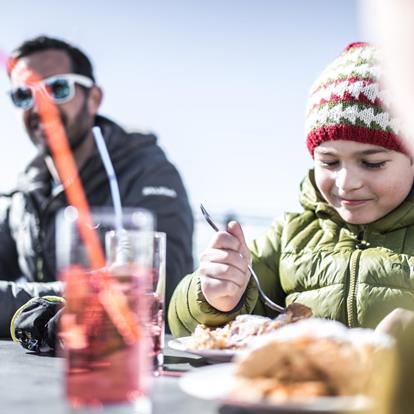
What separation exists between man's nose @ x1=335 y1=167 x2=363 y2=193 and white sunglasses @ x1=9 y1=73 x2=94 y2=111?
2.10m

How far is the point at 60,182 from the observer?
11.4 feet

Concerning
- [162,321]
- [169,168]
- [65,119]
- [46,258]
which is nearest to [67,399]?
[162,321]

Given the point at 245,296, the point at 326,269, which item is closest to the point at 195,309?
the point at 245,296

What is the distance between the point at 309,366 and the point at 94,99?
10.9 feet

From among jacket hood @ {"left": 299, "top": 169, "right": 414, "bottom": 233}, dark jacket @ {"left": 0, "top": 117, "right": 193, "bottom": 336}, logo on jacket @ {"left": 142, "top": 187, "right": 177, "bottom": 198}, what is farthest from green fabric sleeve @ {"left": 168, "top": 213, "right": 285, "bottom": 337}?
logo on jacket @ {"left": 142, "top": 187, "right": 177, "bottom": 198}

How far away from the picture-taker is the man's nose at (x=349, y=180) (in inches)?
75.2

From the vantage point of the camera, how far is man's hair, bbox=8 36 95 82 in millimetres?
3768

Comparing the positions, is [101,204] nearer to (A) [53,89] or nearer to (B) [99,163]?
(B) [99,163]

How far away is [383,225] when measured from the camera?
1986mm

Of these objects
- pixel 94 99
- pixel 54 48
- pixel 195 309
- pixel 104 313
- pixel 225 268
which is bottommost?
pixel 195 309

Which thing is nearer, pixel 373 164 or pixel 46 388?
pixel 46 388

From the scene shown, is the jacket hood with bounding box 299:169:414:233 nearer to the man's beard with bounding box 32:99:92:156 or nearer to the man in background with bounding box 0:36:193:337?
the man in background with bounding box 0:36:193:337

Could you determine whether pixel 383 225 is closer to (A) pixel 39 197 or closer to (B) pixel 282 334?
(B) pixel 282 334

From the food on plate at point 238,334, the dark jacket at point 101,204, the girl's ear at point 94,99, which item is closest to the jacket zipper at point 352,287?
the food on plate at point 238,334
